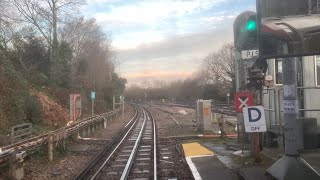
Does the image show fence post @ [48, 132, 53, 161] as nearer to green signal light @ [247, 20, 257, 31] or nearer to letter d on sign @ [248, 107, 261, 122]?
letter d on sign @ [248, 107, 261, 122]

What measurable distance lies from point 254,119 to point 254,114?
0.42 feet

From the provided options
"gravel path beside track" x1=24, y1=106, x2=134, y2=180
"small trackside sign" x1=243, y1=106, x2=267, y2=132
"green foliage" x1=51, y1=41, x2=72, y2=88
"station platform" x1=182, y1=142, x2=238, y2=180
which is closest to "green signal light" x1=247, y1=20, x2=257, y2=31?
A: "small trackside sign" x1=243, y1=106, x2=267, y2=132

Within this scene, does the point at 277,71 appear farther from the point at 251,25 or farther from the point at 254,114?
the point at 251,25

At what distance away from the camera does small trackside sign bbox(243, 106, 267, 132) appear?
11766mm

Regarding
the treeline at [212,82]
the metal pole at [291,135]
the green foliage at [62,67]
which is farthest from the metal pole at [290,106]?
the treeline at [212,82]

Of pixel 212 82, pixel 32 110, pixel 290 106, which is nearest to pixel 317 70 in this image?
pixel 290 106

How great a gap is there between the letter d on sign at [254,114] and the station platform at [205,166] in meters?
1.60

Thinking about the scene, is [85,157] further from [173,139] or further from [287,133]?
[287,133]

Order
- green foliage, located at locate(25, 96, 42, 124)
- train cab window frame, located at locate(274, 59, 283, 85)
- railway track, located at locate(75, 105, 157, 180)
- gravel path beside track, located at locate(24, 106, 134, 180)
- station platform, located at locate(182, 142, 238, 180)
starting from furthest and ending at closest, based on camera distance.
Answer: green foliage, located at locate(25, 96, 42, 124) < train cab window frame, located at locate(274, 59, 283, 85) < gravel path beside track, located at locate(24, 106, 134, 180) < railway track, located at locate(75, 105, 157, 180) < station platform, located at locate(182, 142, 238, 180)

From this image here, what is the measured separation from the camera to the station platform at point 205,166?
12305mm

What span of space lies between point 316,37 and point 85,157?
43.5 ft

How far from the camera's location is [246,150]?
16.0 metres

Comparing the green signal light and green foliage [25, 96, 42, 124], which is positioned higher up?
the green signal light

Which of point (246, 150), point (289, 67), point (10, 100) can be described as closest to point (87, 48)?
point (10, 100)
